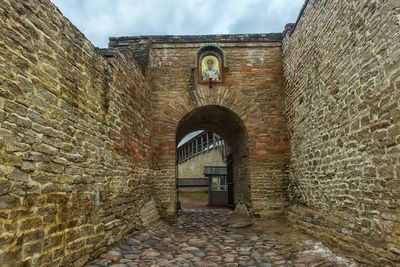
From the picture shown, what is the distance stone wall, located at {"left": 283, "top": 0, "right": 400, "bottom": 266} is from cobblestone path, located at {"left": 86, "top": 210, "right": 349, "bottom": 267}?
2.53ft

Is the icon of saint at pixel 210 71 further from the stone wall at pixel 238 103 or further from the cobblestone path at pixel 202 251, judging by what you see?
the cobblestone path at pixel 202 251

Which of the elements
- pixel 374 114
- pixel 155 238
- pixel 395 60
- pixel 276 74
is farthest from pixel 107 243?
pixel 276 74

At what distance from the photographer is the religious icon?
745 centimetres

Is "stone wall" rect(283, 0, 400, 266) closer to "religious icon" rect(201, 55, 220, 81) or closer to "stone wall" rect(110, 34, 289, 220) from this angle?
"stone wall" rect(110, 34, 289, 220)

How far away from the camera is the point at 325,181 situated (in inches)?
192

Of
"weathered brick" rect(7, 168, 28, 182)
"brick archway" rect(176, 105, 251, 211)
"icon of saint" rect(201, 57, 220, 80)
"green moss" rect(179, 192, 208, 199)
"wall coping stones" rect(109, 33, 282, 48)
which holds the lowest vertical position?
"green moss" rect(179, 192, 208, 199)

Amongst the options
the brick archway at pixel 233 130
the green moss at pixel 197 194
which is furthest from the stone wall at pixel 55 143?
the green moss at pixel 197 194

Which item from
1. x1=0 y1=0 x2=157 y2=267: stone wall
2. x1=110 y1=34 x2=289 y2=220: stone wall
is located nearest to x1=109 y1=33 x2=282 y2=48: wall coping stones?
x1=110 y1=34 x2=289 y2=220: stone wall

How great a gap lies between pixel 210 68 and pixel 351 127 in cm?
449

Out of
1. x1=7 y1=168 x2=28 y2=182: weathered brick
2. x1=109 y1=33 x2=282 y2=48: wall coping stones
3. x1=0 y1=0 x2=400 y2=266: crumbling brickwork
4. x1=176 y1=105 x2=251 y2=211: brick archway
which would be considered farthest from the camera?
x1=109 y1=33 x2=282 y2=48: wall coping stones

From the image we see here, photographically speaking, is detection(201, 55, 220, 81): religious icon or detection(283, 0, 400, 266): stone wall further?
detection(201, 55, 220, 81): religious icon

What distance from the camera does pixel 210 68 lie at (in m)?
7.52

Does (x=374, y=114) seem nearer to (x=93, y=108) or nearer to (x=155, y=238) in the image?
(x=93, y=108)

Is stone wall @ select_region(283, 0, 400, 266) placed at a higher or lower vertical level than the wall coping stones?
lower
